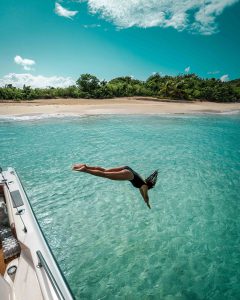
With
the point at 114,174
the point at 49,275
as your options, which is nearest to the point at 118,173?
the point at 114,174

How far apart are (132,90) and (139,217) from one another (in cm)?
4214

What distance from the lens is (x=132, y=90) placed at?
4747 centimetres

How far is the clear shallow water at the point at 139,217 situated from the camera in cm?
535

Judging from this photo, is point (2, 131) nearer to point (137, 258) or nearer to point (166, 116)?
point (137, 258)

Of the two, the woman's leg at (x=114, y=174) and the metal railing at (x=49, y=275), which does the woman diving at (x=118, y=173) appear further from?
the metal railing at (x=49, y=275)

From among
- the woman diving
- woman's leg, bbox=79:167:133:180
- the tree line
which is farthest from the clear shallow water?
the tree line

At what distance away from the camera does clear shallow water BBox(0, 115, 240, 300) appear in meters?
5.35

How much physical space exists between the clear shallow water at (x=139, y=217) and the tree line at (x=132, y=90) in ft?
81.1

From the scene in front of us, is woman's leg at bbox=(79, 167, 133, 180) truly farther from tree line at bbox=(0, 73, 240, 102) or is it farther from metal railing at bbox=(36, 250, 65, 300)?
tree line at bbox=(0, 73, 240, 102)

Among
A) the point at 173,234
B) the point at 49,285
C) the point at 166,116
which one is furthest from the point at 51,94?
the point at 49,285

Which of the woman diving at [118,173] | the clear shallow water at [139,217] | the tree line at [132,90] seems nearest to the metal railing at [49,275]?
the woman diving at [118,173]

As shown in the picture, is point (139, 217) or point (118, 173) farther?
point (139, 217)

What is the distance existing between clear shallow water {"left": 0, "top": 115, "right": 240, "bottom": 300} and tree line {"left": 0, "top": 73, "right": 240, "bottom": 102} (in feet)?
81.1

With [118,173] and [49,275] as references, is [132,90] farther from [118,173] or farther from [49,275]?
[49,275]
